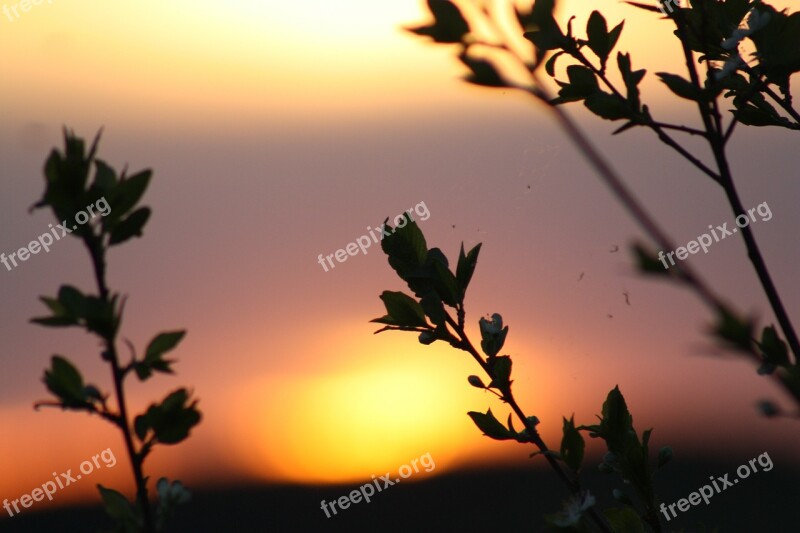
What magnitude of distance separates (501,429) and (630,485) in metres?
0.24

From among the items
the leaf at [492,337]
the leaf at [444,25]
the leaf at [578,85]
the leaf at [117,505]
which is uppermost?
the leaf at [444,25]

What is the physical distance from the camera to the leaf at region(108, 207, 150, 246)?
109 centimetres

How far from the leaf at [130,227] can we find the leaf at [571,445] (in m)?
0.84

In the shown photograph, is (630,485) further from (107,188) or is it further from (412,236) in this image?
→ (107,188)

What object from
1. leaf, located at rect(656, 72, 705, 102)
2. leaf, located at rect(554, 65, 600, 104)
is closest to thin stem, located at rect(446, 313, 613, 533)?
leaf, located at rect(554, 65, 600, 104)

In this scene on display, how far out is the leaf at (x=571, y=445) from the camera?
5.18ft

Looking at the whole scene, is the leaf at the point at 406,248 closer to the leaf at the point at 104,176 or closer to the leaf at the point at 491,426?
the leaf at the point at 491,426

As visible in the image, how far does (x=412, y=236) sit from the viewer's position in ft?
5.30

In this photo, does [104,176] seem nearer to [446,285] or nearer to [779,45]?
[446,285]

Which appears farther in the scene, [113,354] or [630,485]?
[630,485]

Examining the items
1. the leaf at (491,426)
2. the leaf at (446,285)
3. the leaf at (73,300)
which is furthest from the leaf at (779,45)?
the leaf at (73,300)

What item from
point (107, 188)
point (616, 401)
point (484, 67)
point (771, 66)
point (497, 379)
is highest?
A: point (107, 188)

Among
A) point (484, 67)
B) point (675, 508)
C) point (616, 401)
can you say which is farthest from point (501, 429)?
point (484, 67)

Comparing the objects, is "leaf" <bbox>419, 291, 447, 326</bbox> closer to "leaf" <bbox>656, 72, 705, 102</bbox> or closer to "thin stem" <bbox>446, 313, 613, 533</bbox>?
"thin stem" <bbox>446, 313, 613, 533</bbox>
